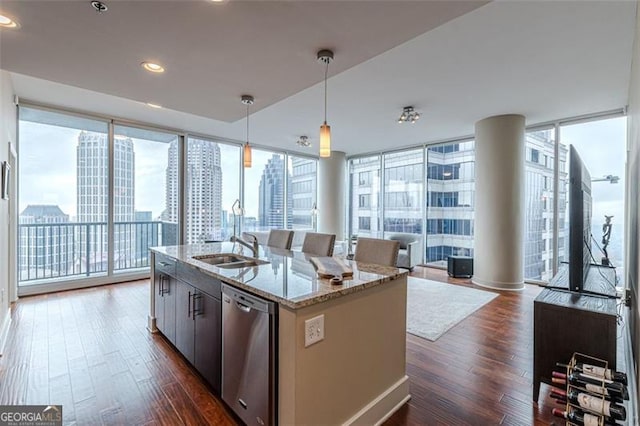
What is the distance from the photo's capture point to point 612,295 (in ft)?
6.77

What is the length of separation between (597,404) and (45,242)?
21.8ft

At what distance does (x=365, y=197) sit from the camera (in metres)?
8.24

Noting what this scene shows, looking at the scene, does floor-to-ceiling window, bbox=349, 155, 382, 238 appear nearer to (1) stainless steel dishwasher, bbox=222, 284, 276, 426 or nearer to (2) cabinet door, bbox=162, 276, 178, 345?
(2) cabinet door, bbox=162, 276, 178, 345

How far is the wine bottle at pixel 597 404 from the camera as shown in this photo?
1438mm

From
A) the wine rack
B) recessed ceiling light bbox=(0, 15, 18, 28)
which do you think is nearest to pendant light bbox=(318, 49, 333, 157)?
recessed ceiling light bbox=(0, 15, 18, 28)

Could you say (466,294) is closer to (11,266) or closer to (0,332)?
(0,332)

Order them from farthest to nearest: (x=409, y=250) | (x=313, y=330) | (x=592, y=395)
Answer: (x=409, y=250), (x=592, y=395), (x=313, y=330)

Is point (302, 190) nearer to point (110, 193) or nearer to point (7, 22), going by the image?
point (110, 193)

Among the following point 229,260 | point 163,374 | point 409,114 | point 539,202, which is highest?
point 409,114

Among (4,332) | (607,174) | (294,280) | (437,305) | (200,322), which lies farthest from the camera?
(607,174)

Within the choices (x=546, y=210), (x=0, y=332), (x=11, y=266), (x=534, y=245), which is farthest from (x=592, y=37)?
(x=11, y=266)

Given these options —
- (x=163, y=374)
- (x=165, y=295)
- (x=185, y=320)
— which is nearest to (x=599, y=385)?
(x=185, y=320)

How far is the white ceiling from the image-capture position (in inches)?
70.7

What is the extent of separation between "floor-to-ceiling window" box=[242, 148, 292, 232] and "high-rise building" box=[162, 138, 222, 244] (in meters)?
0.71
